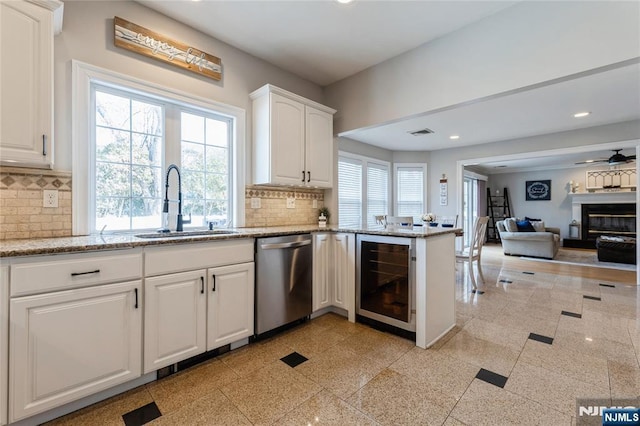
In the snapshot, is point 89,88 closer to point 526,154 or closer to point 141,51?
point 141,51

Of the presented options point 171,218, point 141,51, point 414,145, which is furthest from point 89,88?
point 414,145

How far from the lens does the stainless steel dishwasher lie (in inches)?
90.0

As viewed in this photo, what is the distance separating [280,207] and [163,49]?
181 cm

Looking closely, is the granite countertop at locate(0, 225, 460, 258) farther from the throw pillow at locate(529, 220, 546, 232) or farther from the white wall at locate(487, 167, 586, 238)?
the white wall at locate(487, 167, 586, 238)

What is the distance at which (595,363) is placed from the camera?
1989 mm

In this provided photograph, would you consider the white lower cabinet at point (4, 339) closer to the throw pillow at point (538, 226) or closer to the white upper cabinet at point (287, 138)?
the white upper cabinet at point (287, 138)

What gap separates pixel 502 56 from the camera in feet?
7.51

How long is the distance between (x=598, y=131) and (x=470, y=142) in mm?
1892

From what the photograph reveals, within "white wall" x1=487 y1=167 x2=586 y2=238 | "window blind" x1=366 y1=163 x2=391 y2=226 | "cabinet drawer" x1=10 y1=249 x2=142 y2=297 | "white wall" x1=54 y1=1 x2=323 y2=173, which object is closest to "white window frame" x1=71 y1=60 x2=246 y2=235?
"white wall" x1=54 y1=1 x2=323 y2=173

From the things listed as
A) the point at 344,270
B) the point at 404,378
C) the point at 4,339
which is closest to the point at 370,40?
the point at 344,270

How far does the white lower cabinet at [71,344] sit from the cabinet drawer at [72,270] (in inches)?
1.6

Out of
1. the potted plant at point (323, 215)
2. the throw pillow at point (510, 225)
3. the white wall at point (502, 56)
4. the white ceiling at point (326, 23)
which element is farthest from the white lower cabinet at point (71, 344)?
the throw pillow at point (510, 225)

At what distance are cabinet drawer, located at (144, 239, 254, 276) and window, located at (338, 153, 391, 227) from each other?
2978 mm

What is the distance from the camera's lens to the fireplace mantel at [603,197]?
7408mm
